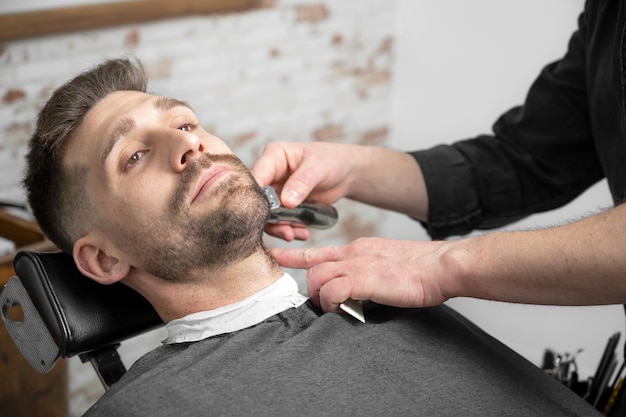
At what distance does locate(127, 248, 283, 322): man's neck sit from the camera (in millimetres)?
1399

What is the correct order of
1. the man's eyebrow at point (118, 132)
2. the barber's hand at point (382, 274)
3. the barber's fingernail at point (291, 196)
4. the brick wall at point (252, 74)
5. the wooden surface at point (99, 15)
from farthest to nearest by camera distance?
the brick wall at point (252, 74) → the wooden surface at point (99, 15) → the barber's fingernail at point (291, 196) → the man's eyebrow at point (118, 132) → the barber's hand at point (382, 274)

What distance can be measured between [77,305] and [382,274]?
0.53 metres

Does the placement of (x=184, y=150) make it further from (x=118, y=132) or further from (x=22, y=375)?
(x=22, y=375)

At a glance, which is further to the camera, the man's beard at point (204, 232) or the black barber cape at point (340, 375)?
the man's beard at point (204, 232)

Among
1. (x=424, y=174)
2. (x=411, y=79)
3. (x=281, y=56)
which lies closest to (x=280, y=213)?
(x=424, y=174)

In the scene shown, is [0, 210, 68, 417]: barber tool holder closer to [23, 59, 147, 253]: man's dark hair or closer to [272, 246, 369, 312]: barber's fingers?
[23, 59, 147, 253]: man's dark hair

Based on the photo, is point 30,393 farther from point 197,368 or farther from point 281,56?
point 281,56

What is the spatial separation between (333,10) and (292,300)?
182 cm

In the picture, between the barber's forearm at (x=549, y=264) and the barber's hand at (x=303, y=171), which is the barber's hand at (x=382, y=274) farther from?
the barber's hand at (x=303, y=171)

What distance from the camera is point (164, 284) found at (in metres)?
1.42

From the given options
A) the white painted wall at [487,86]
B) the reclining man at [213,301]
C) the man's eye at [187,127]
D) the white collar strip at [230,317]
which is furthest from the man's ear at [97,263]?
the white painted wall at [487,86]

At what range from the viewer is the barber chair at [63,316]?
1.34 metres

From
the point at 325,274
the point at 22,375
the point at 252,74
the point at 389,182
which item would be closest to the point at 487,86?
the point at 252,74

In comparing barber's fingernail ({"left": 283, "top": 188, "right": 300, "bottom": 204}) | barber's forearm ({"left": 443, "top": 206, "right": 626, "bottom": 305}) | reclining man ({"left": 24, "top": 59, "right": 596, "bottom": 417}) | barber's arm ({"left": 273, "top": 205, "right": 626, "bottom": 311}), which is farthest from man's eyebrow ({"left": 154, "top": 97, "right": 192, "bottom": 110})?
barber's forearm ({"left": 443, "top": 206, "right": 626, "bottom": 305})
